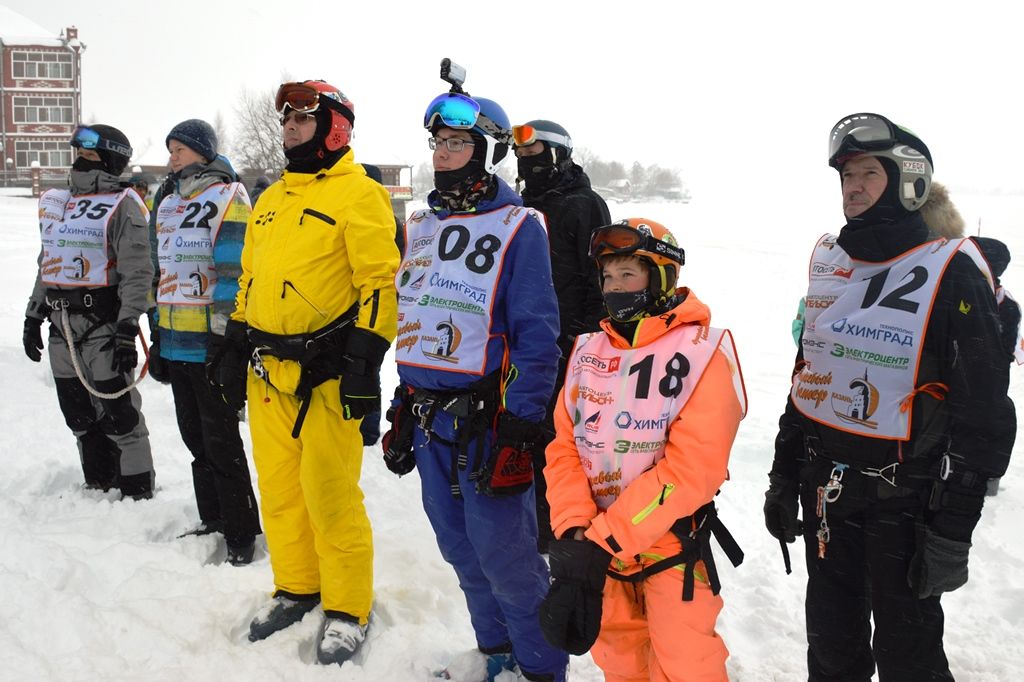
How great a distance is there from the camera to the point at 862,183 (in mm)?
2795

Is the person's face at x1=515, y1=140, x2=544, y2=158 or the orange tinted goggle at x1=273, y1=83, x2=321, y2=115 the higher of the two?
the orange tinted goggle at x1=273, y1=83, x2=321, y2=115

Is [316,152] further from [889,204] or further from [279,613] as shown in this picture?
[889,204]

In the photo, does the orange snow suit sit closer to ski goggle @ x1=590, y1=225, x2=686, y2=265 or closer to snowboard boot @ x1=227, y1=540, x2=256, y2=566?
ski goggle @ x1=590, y1=225, x2=686, y2=265

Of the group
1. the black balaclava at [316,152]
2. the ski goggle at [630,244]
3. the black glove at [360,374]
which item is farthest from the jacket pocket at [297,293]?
the ski goggle at [630,244]

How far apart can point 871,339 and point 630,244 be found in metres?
0.99

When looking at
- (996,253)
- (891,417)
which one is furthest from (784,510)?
(996,253)

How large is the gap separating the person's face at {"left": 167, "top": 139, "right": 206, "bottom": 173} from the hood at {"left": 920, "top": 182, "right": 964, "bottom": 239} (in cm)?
437

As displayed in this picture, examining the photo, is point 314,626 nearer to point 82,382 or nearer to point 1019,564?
point 82,382

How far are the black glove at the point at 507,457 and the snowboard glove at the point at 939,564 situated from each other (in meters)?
1.50

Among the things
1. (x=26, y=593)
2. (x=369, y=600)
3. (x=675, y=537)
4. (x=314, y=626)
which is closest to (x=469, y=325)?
(x=675, y=537)

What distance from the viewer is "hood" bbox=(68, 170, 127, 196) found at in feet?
17.8

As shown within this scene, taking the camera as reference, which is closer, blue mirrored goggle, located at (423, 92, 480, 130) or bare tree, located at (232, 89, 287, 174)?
→ blue mirrored goggle, located at (423, 92, 480, 130)

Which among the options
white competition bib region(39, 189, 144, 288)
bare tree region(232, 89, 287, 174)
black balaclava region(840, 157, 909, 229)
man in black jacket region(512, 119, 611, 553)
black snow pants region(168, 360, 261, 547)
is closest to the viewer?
black balaclava region(840, 157, 909, 229)

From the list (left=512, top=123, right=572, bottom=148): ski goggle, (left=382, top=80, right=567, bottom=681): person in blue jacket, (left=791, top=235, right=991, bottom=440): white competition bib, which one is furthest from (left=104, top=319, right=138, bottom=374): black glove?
(left=791, top=235, right=991, bottom=440): white competition bib
